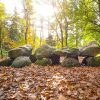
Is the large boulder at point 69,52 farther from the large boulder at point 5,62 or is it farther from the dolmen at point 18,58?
the large boulder at point 5,62

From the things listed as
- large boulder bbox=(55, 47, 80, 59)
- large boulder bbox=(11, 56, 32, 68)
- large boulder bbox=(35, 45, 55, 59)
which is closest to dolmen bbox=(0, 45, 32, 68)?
large boulder bbox=(11, 56, 32, 68)

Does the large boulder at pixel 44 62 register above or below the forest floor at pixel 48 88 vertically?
above

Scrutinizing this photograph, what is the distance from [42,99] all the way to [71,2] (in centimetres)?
694

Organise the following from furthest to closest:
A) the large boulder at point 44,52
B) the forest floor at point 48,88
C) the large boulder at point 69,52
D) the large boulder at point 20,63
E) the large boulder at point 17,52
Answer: the large boulder at point 44,52 → the large boulder at point 17,52 → the large boulder at point 69,52 → the large boulder at point 20,63 → the forest floor at point 48,88

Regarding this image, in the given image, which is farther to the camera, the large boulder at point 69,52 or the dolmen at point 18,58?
the large boulder at point 69,52

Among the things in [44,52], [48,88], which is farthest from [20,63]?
[48,88]

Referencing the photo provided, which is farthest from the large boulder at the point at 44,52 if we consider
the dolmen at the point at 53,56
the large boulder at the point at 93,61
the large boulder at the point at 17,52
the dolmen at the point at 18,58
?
the large boulder at the point at 93,61

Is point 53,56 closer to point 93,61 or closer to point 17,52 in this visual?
point 17,52

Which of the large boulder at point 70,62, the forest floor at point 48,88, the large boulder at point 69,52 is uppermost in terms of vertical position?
the large boulder at point 69,52

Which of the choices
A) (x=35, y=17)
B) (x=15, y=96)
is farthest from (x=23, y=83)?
(x=35, y=17)

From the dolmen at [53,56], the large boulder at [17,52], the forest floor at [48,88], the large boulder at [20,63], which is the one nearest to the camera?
the forest floor at [48,88]

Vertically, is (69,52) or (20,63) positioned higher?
(69,52)

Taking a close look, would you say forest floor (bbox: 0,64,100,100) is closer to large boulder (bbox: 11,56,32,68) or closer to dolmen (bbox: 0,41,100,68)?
large boulder (bbox: 11,56,32,68)

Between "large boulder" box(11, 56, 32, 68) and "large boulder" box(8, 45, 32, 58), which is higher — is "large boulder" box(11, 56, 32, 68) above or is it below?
below
